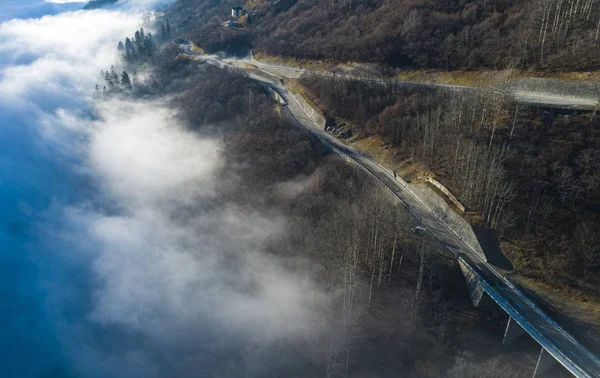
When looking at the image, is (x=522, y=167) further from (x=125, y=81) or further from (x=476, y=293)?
(x=125, y=81)

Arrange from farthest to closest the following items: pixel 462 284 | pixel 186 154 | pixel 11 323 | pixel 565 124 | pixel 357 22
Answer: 1. pixel 357 22
2. pixel 186 154
3. pixel 11 323
4. pixel 565 124
5. pixel 462 284

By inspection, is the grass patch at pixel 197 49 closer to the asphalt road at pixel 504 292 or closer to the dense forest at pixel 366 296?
the asphalt road at pixel 504 292

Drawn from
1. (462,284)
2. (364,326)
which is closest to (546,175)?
(462,284)

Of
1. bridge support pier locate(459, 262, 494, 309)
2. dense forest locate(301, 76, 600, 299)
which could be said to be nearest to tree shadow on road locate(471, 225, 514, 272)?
dense forest locate(301, 76, 600, 299)

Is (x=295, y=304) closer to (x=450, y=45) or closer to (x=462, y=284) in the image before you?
(x=462, y=284)

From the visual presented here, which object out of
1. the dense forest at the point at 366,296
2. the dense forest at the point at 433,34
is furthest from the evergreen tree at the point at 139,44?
the dense forest at the point at 366,296

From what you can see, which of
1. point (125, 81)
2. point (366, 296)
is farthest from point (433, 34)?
point (125, 81)
